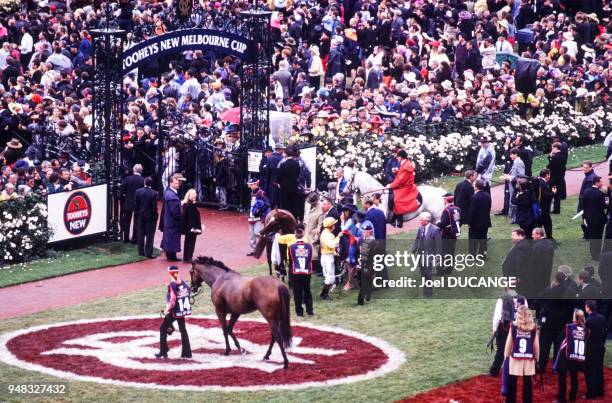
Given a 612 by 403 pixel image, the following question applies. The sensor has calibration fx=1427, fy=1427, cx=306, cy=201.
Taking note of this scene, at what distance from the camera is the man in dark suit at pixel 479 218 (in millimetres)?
27766

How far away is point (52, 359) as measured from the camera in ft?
74.3

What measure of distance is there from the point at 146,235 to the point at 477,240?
6.81 meters

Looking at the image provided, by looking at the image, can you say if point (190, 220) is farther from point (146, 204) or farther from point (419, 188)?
point (419, 188)

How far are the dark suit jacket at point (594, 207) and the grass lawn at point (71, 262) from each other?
9.15m

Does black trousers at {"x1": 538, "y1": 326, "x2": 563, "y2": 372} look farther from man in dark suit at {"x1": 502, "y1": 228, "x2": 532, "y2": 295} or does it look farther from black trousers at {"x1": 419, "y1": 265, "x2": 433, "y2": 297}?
black trousers at {"x1": 419, "y1": 265, "x2": 433, "y2": 297}

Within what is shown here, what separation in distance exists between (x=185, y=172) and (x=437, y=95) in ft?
28.2

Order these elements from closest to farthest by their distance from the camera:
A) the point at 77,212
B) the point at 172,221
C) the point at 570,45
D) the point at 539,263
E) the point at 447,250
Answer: the point at 539,263
the point at 447,250
the point at 172,221
the point at 77,212
the point at 570,45

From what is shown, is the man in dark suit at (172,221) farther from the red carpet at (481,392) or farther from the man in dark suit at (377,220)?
the red carpet at (481,392)

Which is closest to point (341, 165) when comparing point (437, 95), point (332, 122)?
point (332, 122)

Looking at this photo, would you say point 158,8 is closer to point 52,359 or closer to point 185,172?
point 185,172

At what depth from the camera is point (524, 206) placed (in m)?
28.5

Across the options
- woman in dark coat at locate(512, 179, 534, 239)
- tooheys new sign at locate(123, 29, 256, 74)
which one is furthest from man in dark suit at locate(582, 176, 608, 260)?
tooheys new sign at locate(123, 29, 256, 74)

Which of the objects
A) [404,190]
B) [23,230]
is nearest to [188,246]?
[23,230]

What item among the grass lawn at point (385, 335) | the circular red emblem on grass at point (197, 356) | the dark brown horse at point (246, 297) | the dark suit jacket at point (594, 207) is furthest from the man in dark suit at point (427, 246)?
the dark brown horse at point (246, 297)
